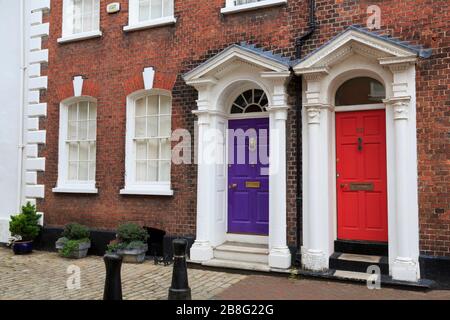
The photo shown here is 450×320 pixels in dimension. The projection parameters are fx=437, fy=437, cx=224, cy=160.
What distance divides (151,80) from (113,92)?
3.47ft

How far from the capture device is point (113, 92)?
9.84 m

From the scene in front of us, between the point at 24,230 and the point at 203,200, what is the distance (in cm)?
459

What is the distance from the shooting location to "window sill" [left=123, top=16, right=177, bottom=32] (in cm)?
927

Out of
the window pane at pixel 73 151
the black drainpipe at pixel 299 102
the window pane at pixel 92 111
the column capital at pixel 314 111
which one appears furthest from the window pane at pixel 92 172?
the column capital at pixel 314 111

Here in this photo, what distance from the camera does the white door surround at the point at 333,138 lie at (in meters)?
6.94

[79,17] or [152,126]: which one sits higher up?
[79,17]

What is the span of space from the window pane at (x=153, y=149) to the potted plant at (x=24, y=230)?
3.31 m

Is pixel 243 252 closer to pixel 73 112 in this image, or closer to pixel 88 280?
pixel 88 280

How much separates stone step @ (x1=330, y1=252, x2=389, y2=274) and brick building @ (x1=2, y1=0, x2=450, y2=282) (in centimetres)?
3

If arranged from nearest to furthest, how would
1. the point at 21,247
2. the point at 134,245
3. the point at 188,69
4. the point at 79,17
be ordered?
the point at 134,245, the point at 188,69, the point at 21,247, the point at 79,17

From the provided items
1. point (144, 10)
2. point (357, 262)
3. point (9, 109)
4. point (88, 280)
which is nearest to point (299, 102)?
point (357, 262)

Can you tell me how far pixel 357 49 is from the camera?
24.1 ft

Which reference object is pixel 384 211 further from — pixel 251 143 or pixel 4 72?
pixel 4 72

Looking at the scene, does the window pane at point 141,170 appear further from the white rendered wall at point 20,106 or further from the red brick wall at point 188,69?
the white rendered wall at point 20,106
